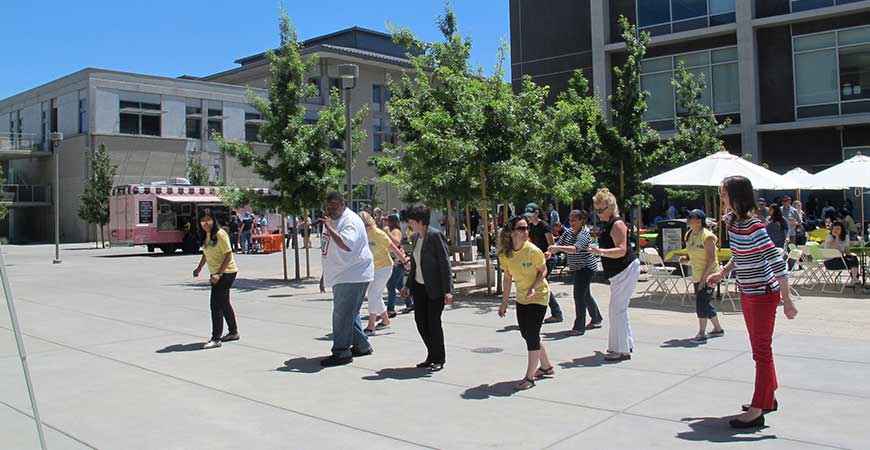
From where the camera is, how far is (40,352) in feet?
29.4

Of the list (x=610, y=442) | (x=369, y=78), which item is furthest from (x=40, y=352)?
(x=369, y=78)

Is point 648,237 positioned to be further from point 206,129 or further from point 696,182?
point 206,129

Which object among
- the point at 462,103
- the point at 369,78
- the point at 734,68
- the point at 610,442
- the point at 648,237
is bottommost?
the point at 610,442

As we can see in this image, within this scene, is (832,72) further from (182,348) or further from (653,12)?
(182,348)

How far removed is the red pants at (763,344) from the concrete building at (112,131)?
39.9m

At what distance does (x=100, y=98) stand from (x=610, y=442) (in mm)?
45499

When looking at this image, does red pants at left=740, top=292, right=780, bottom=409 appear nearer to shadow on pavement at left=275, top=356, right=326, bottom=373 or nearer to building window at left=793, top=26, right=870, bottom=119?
shadow on pavement at left=275, top=356, right=326, bottom=373

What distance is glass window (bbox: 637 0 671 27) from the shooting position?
3150 cm

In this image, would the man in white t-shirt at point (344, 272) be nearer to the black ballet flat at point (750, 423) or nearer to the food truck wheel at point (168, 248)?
the black ballet flat at point (750, 423)

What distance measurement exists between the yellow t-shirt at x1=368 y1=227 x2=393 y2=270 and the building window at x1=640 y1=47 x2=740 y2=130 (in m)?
22.7

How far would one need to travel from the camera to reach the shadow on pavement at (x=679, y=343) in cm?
851

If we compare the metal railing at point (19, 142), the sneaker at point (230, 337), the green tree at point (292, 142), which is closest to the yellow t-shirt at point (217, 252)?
the sneaker at point (230, 337)

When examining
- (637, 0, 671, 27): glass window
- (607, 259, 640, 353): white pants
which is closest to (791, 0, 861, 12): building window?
(637, 0, 671, 27): glass window

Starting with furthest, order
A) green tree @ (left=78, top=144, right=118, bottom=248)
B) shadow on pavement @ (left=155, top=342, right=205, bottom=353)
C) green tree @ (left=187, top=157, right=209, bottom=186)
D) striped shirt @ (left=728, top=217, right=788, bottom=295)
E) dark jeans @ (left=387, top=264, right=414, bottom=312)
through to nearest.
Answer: green tree @ (left=187, top=157, right=209, bottom=186) → green tree @ (left=78, top=144, right=118, bottom=248) → dark jeans @ (left=387, top=264, right=414, bottom=312) → shadow on pavement @ (left=155, top=342, right=205, bottom=353) → striped shirt @ (left=728, top=217, right=788, bottom=295)
